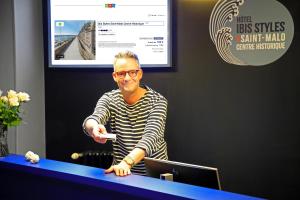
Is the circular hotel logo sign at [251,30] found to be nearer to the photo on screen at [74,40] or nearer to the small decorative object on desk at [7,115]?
the photo on screen at [74,40]

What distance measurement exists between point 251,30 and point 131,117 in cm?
172

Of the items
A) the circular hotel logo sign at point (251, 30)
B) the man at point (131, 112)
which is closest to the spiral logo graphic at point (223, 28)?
the circular hotel logo sign at point (251, 30)

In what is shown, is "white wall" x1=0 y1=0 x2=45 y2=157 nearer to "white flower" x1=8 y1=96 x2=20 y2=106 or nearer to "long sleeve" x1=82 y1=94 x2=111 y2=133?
"white flower" x1=8 y1=96 x2=20 y2=106

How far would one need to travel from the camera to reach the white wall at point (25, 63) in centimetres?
388

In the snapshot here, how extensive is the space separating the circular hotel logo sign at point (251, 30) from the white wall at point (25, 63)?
1.65 m

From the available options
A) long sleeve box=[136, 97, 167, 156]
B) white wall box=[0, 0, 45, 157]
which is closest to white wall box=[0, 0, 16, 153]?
white wall box=[0, 0, 45, 157]

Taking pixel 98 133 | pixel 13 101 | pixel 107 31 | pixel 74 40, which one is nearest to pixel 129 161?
pixel 98 133

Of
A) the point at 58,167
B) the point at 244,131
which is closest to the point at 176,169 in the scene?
the point at 58,167

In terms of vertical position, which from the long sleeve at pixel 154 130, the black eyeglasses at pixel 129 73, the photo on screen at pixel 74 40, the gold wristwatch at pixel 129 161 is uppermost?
the photo on screen at pixel 74 40

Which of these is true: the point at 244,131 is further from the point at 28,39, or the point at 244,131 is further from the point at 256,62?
the point at 28,39

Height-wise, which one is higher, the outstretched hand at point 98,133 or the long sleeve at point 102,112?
the long sleeve at point 102,112

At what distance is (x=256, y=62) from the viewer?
12.8ft

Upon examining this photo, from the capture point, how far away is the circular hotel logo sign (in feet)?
12.5

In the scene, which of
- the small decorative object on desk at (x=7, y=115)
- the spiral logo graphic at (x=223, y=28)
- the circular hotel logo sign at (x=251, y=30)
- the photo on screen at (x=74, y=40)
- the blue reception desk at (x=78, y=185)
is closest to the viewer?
the blue reception desk at (x=78, y=185)
